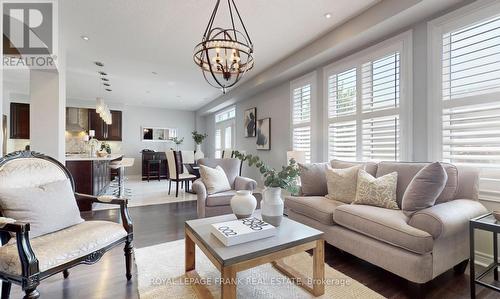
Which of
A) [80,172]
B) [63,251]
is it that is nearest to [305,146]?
[63,251]

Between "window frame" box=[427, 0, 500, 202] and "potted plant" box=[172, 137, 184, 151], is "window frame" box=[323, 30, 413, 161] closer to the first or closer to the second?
"window frame" box=[427, 0, 500, 202]

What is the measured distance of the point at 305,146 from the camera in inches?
179

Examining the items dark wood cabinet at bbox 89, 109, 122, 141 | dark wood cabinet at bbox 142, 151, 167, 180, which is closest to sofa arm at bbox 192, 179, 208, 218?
dark wood cabinet at bbox 142, 151, 167, 180

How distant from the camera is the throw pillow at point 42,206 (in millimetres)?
1612

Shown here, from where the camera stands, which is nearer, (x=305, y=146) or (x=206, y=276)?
(x=206, y=276)

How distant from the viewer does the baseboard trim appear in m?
2.16

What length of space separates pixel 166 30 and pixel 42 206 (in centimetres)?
273

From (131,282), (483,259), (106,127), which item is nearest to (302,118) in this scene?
(483,259)

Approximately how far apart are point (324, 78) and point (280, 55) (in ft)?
3.07

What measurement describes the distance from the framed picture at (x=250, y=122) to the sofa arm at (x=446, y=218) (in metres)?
4.66

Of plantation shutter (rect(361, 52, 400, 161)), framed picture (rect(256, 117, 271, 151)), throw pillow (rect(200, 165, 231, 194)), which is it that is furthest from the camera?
framed picture (rect(256, 117, 271, 151))

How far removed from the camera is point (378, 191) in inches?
93.2

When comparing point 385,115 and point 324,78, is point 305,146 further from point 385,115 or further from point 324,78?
point 385,115

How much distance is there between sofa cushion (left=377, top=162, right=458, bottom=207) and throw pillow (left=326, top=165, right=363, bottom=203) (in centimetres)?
27
